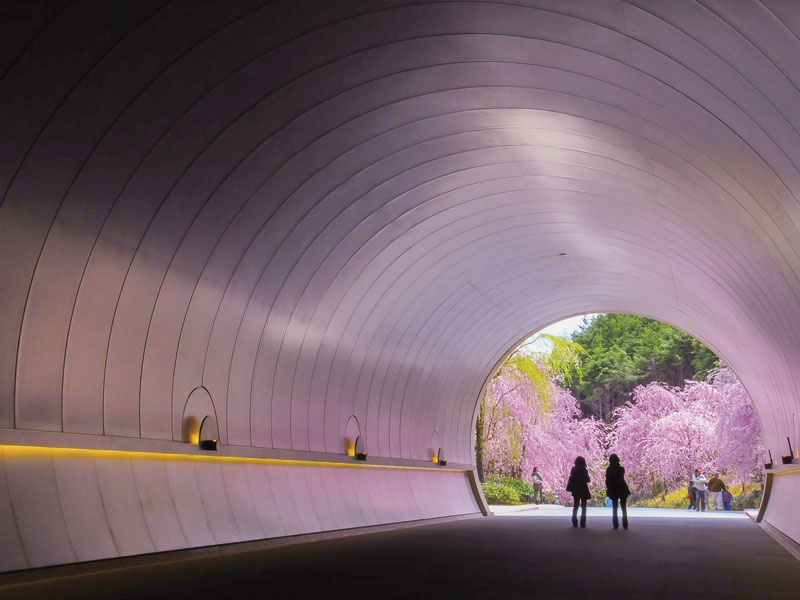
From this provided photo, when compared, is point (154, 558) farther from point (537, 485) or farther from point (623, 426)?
point (623, 426)

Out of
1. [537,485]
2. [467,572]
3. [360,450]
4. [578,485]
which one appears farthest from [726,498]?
[467,572]

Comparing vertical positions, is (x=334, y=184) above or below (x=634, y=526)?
above

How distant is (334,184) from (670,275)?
9.28 metres

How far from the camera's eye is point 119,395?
1119cm

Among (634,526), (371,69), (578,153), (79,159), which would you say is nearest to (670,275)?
(634,526)

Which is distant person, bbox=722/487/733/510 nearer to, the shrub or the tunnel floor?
the shrub

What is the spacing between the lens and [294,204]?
13047 millimetres

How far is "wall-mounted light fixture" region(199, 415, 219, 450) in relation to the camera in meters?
12.7

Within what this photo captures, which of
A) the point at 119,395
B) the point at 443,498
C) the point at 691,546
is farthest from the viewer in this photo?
the point at 443,498

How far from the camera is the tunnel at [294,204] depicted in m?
8.55

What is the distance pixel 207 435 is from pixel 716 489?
29.2m

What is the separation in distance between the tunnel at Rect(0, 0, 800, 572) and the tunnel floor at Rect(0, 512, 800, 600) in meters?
1.16

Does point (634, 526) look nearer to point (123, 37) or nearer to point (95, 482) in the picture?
point (95, 482)

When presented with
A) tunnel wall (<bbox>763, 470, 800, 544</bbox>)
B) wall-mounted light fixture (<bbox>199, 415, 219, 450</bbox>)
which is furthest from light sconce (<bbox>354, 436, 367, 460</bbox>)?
tunnel wall (<bbox>763, 470, 800, 544</bbox>)
